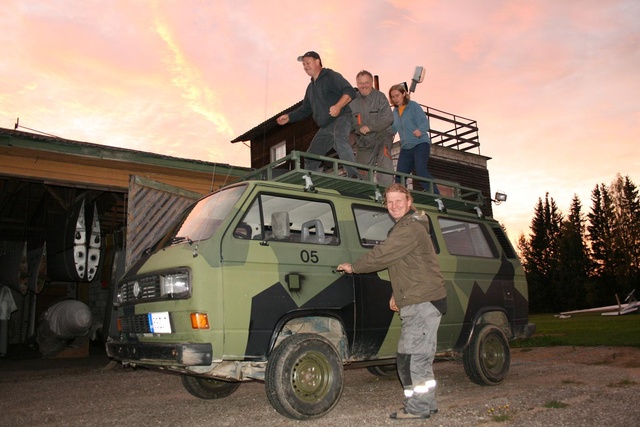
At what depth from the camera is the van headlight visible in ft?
14.6

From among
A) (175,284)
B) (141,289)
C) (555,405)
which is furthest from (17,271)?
(555,405)

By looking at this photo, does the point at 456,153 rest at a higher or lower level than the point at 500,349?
higher

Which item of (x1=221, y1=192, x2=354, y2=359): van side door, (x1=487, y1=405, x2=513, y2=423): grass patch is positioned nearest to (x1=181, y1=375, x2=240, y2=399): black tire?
(x1=221, y1=192, x2=354, y2=359): van side door

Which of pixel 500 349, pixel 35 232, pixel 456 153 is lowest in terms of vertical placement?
pixel 500 349

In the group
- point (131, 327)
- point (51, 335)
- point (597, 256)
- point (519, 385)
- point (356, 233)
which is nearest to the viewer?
point (131, 327)

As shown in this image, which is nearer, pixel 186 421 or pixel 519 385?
pixel 186 421

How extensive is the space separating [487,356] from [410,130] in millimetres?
3633

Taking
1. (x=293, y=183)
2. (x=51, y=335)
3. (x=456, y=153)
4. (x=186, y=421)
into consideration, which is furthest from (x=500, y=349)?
(x=456, y=153)

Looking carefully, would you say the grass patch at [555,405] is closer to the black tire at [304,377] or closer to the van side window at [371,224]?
the black tire at [304,377]

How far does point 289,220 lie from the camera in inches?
217

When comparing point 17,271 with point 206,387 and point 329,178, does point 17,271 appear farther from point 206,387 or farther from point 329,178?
point 329,178

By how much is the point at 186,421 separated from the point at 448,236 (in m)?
3.76

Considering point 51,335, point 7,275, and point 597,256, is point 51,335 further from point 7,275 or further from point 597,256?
point 597,256

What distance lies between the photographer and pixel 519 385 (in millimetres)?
6480
